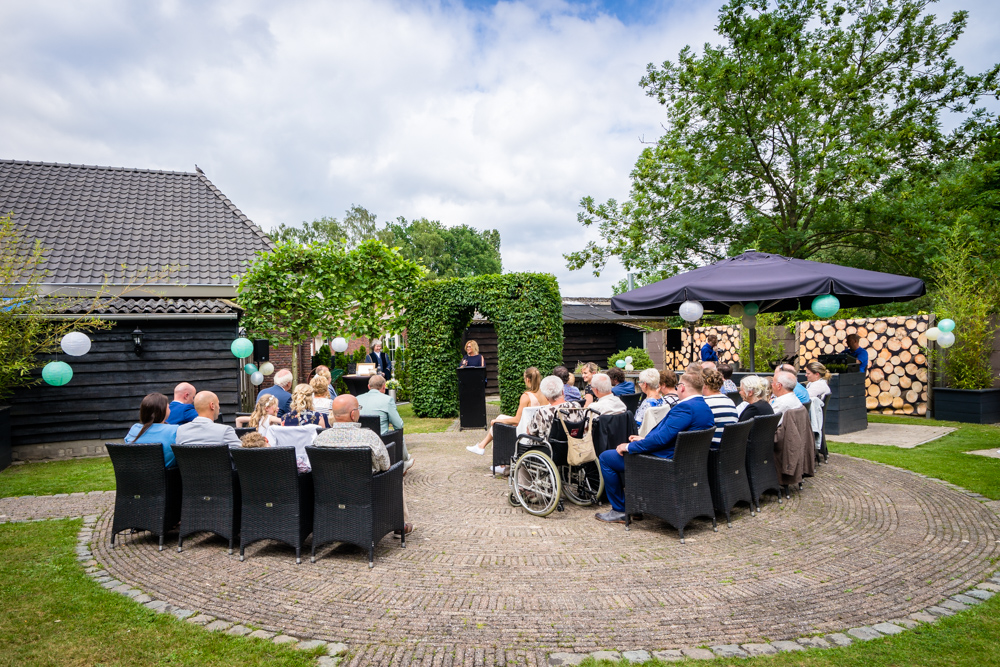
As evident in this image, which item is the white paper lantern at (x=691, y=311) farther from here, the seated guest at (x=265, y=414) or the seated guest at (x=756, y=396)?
the seated guest at (x=265, y=414)

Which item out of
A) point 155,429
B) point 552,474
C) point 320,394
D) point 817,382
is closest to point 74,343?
point 320,394

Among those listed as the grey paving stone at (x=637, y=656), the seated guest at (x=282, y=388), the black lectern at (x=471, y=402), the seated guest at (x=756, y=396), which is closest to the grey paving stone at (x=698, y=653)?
the grey paving stone at (x=637, y=656)

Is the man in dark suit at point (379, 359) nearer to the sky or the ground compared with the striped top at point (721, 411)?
nearer to the sky

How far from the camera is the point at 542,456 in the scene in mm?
5090

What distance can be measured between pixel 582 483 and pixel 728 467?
1.40 m

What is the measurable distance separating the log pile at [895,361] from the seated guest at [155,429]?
1189 cm

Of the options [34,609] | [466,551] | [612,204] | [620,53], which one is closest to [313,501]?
[466,551]

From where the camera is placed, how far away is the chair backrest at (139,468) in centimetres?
450

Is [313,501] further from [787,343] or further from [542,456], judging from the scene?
[787,343]

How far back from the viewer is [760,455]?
5301mm

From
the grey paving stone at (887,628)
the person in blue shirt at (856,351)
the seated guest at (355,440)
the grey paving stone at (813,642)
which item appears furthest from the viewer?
the person in blue shirt at (856,351)

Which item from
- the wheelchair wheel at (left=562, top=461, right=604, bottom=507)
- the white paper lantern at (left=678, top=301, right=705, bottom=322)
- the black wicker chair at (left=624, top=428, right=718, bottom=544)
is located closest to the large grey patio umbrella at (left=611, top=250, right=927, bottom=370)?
the white paper lantern at (left=678, top=301, right=705, bottom=322)

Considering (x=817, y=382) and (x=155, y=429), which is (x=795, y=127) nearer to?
(x=817, y=382)

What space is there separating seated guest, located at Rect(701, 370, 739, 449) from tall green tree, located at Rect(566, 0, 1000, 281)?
1210 cm
